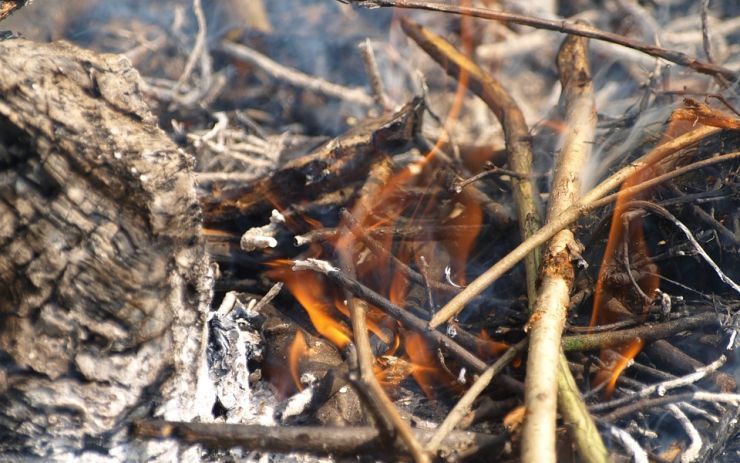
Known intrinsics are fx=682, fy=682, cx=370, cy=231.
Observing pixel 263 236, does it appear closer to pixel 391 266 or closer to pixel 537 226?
pixel 391 266

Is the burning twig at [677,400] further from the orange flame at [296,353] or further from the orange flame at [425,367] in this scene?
the orange flame at [296,353]

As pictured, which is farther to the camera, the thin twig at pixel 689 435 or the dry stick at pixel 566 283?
the thin twig at pixel 689 435

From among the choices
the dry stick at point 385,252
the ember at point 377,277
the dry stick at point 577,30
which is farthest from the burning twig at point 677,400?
the dry stick at point 577,30

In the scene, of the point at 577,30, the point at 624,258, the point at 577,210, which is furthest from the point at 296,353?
the point at 577,30

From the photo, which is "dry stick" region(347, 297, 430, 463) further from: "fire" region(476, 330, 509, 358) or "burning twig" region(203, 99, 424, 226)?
"burning twig" region(203, 99, 424, 226)

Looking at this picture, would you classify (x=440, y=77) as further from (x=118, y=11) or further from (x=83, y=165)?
(x=83, y=165)

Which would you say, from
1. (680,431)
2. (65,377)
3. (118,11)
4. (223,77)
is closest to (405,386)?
(680,431)
